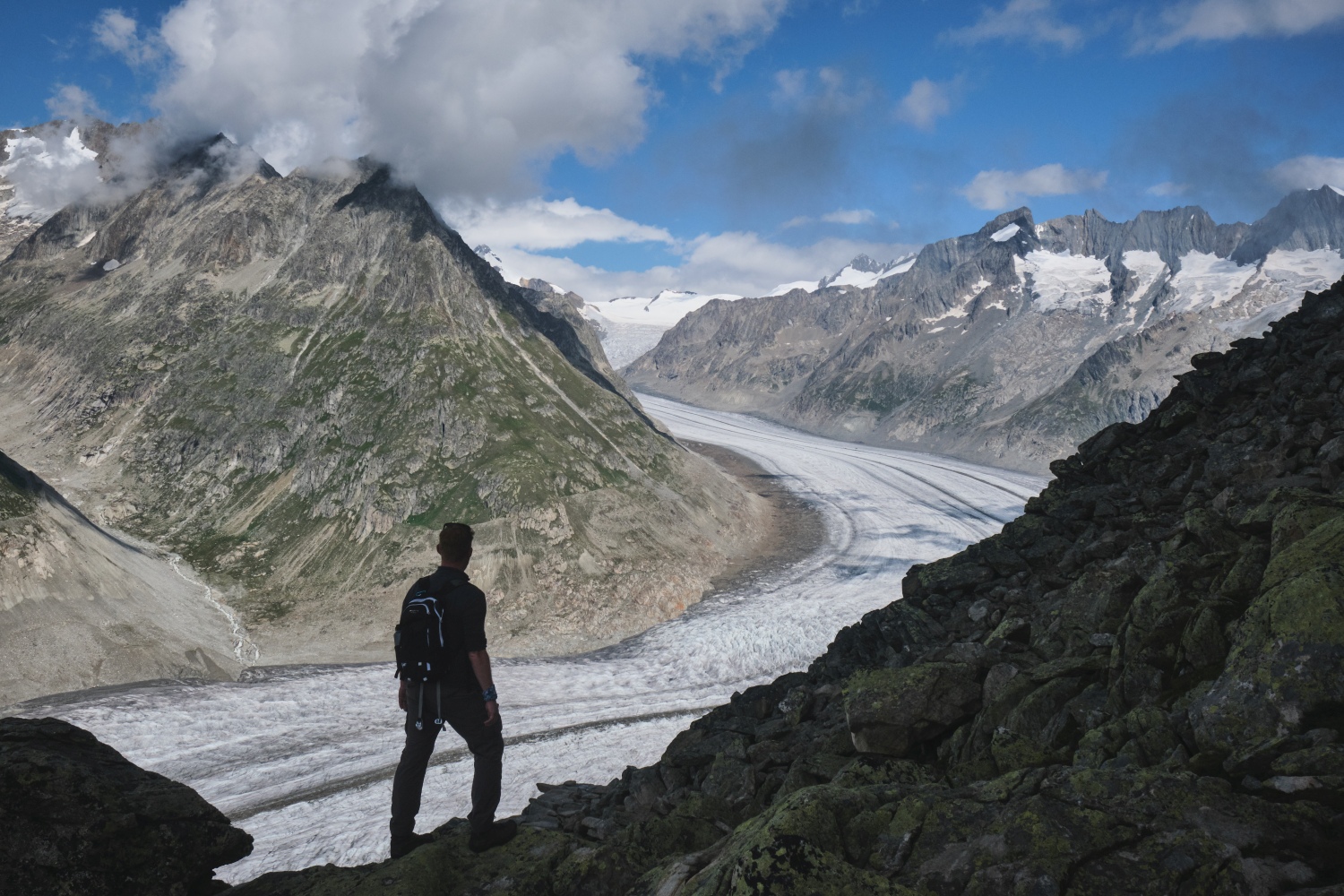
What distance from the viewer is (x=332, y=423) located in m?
56.1

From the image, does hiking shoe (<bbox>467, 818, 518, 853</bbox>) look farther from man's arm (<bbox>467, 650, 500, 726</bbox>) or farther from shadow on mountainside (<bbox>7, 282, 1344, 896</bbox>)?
man's arm (<bbox>467, 650, 500, 726</bbox>)

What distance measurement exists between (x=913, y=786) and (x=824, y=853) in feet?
5.83

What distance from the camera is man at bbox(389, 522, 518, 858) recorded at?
27.3 feet

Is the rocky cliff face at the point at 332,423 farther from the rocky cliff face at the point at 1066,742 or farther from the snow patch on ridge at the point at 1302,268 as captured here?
the snow patch on ridge at the point at 1302,268

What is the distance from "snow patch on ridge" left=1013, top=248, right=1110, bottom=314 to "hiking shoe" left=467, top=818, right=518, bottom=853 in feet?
606

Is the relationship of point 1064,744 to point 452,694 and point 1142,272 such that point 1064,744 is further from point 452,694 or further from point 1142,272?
point 1142,272

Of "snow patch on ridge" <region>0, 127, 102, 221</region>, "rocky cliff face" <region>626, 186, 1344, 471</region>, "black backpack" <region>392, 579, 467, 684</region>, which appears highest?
"snow patch on ridge" <region>0, 127, 102, 221</region>

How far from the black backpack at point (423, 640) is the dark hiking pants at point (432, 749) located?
9.1 inches

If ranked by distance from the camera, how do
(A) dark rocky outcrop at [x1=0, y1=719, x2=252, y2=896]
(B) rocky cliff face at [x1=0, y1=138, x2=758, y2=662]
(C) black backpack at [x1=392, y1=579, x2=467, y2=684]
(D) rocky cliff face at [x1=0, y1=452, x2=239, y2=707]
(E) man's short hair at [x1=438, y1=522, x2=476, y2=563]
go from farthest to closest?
(B) rocky cliff face at [x1=0, y1=138, x2=758, y2=662] → (D) rocky cliff face at [x1=0, y1=452, x2=239, y2=707] → (E) man's short hair at [x1=438, y1=522, x2=476, y2=563] → (C) black backpack at [x1=392, y1=579, x2=467, y2=684] → (A) dark rocky outcrop at [x1=0, y1=719, x2=252, y2=896]

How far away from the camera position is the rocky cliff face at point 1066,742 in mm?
5770

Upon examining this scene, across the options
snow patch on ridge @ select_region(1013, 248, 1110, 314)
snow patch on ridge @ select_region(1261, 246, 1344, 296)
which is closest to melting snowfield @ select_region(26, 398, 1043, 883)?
snow patch on ridge @ select_region(1261, 246, 1344, 296)

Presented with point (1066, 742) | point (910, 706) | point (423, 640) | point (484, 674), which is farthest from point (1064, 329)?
point (423, 640)

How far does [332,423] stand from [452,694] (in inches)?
2081

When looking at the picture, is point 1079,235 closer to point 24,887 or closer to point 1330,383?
point 1330,383
